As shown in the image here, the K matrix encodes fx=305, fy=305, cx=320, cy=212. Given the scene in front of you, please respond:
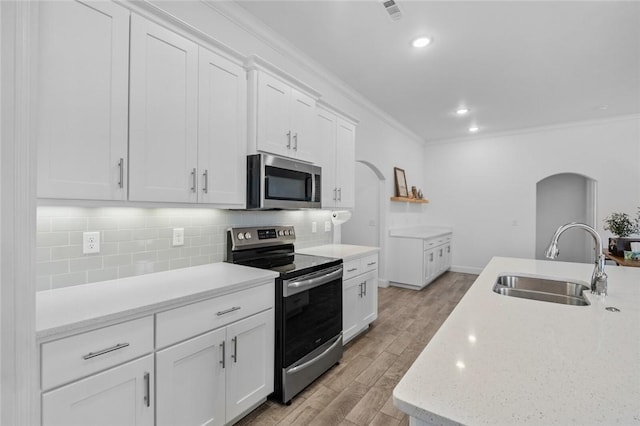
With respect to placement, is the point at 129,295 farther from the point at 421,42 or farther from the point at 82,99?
the point at 421,42

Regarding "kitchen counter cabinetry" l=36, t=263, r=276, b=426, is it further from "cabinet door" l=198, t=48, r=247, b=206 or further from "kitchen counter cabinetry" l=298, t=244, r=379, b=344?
"kitchen counter cabinetry" l=298, t=244, r=379, b=344

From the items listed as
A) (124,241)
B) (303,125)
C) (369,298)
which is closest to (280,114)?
(303,125)

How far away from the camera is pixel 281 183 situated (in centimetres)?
245

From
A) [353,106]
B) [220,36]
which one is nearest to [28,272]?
[220,36]

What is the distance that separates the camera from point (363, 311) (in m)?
3.22

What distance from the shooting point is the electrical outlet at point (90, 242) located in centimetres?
166

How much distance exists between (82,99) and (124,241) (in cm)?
81

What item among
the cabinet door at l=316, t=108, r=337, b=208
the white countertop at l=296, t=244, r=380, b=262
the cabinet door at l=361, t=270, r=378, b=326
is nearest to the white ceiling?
the cabinet door at l=316, t=108, r=337, b=208

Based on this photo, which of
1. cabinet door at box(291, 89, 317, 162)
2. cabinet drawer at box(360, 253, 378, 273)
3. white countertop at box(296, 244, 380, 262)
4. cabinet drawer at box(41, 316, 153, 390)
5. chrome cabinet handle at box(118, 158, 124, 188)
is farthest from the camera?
cabinet drawer at box(360, 253, 378, 273)

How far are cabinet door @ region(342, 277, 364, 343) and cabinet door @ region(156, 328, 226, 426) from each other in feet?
4.59

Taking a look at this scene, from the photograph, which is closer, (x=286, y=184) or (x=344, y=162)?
(x=286, y=184)

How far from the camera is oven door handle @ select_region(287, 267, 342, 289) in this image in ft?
7.00

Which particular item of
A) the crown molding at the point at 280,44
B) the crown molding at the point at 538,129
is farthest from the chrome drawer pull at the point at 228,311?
the crown molding at the point at 538,129

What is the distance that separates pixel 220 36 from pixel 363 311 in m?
2.85
